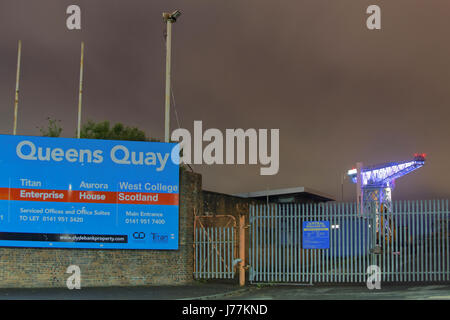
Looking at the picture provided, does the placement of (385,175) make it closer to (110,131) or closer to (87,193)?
(110,131)

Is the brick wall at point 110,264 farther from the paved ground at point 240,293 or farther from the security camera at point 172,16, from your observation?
the security camera at point 172,16

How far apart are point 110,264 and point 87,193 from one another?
2.43 meters

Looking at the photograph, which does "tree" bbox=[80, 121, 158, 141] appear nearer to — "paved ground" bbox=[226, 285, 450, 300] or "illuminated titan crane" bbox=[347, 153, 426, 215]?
"illuminated titan crane" bbox=[347, 153, 426, 215]

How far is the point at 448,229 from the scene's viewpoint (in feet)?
64.5

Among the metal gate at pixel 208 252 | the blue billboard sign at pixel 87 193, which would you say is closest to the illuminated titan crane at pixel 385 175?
the metal gate at pixel 208 252

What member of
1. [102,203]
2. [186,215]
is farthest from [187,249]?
[102,203]

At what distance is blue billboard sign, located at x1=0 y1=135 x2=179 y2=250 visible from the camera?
1922cm

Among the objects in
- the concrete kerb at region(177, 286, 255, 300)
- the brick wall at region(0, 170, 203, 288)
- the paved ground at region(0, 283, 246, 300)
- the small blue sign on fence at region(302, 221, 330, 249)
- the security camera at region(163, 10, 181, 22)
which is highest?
the security camera at region(163, 10, 181, 22)

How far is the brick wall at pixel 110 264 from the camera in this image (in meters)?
19.0

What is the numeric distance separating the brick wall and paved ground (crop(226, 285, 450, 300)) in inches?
111

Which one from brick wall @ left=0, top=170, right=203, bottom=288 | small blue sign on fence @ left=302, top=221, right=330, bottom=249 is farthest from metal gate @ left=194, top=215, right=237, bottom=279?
small blue sign on fence @ left=302, top=221, right=330, bottom=249

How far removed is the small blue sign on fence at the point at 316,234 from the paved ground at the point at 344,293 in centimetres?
138

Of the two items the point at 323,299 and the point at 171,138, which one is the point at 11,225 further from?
the point at 323,299

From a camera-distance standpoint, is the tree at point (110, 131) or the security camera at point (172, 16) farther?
the tree at point (110, 131)
